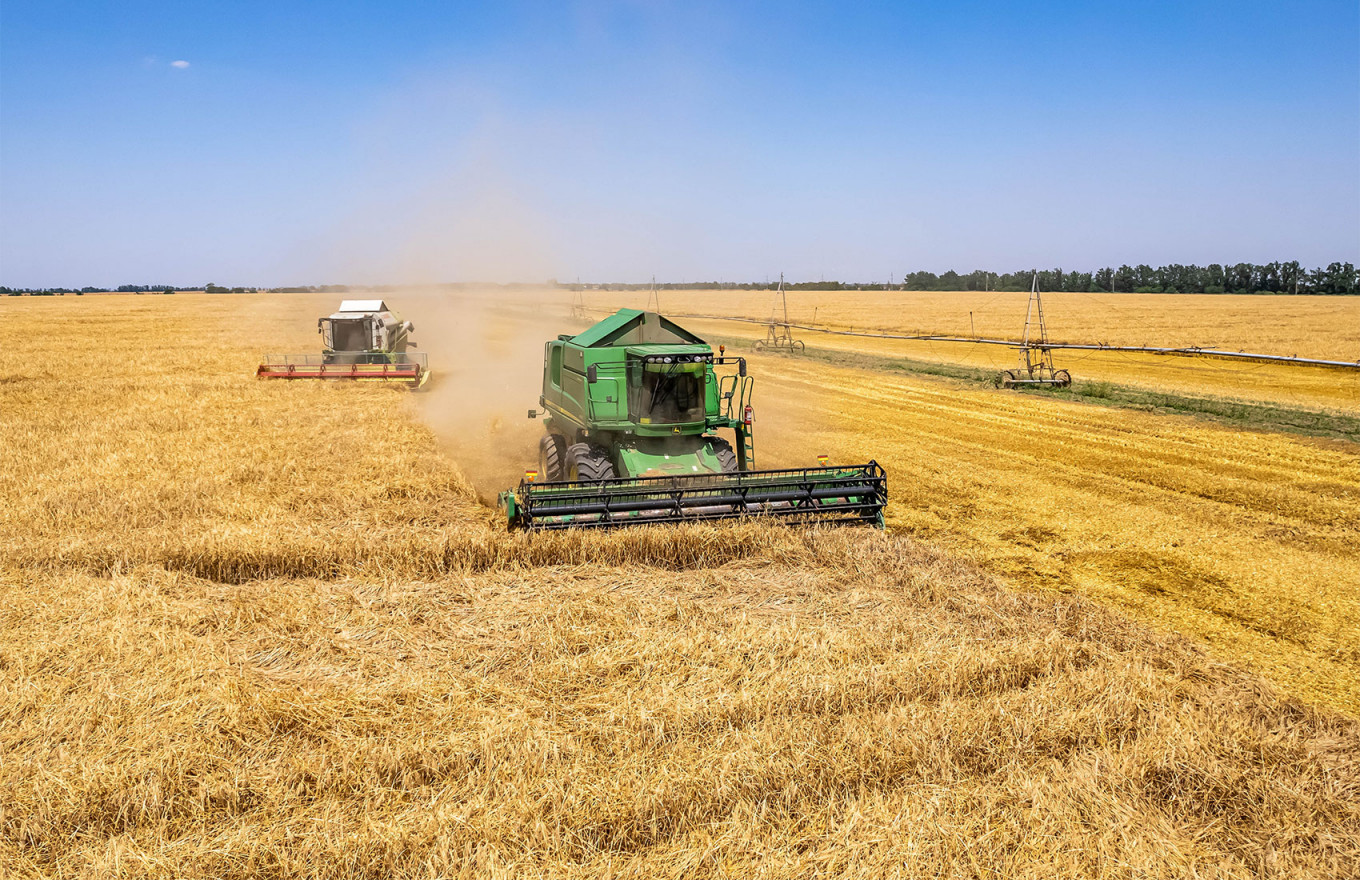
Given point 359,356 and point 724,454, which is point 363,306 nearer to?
point 359,356

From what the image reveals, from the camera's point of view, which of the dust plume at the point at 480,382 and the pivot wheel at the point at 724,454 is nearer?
the pivot wheel at the point at 724,454

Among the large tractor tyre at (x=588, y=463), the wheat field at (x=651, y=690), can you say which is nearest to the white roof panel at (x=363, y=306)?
the wheat field at (x=651, y=690)

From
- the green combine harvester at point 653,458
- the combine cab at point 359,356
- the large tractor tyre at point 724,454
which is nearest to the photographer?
the green combine harvester at point 653,458

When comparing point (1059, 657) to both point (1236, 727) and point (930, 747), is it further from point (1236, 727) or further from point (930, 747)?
point (930, 747)

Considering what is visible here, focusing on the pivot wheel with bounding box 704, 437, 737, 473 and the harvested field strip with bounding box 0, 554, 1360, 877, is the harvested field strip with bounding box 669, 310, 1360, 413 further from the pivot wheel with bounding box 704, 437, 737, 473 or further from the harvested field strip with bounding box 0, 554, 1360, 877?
the harvested field strip with bounding box 0, 554, 1360, 877

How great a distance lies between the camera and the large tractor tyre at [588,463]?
30.8 feet

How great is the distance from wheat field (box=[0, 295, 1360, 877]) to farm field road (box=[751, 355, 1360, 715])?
8cm

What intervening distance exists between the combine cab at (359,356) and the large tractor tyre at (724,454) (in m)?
16.0

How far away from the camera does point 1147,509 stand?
1123 cm

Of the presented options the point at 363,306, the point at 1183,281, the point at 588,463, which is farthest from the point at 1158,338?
the point at 1183,281

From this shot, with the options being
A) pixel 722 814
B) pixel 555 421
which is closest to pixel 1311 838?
pixel 722 814

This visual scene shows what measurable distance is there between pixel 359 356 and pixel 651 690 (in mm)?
23553

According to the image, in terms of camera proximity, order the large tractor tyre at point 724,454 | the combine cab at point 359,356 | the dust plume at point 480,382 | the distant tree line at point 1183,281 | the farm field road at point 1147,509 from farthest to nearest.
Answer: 1. the distant tree line at point 1183,281
2. the combine cab at point 359,356
3. the dust plume at point 480,382
4. the large tractor tyre at point 724,454
5. the farm field road at point 1147,509

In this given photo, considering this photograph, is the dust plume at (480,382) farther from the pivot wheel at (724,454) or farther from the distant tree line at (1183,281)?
the distant tree line at (1183,281)
